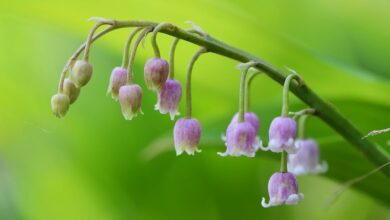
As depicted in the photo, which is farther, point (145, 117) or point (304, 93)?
point (145, 117)

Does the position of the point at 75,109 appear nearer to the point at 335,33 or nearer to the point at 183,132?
the point at 335,33

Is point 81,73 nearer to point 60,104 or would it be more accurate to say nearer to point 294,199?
point 60,104

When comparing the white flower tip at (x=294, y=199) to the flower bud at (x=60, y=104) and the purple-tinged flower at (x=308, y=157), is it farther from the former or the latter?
the flower bud at (x=60, y=104)

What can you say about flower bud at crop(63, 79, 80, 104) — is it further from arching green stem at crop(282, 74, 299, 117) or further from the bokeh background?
the bokeh background

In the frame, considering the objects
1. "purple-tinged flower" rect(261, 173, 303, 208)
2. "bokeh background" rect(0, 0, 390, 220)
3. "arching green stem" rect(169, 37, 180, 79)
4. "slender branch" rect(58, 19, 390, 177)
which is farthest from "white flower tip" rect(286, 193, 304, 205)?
"bokeh background" rect(0, 0, 390, 220)

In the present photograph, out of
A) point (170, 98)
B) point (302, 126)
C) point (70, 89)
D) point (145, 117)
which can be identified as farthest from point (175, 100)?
point (145, 117)

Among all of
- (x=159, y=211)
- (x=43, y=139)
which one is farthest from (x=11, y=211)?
(x=159, y=211)
